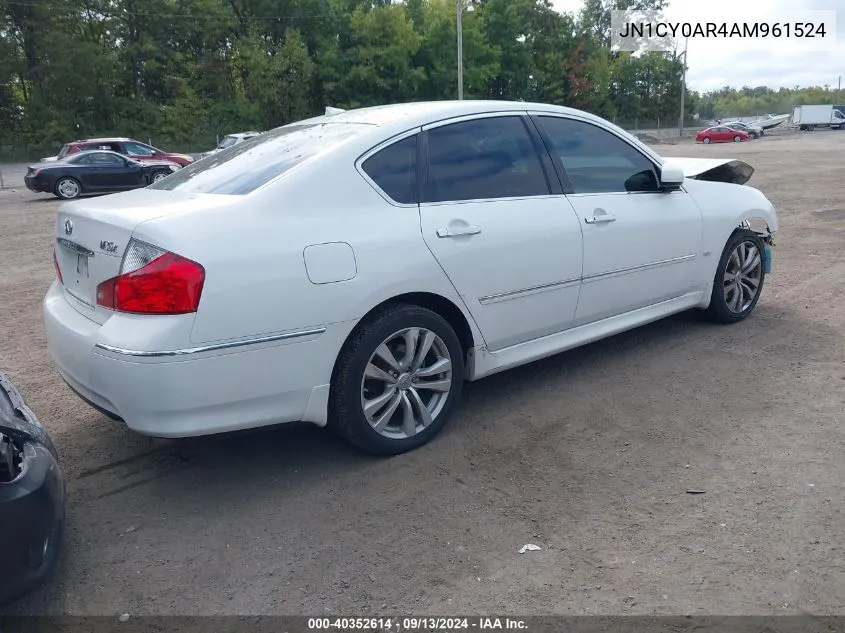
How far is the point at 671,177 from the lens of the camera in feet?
16.0

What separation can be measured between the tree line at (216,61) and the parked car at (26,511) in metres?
45.2

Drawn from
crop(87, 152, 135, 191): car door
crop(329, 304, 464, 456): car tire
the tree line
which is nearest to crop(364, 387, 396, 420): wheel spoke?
crop(329, 304, 464, 456): car tire

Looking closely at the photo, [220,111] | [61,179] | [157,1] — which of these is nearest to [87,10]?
[157,1]

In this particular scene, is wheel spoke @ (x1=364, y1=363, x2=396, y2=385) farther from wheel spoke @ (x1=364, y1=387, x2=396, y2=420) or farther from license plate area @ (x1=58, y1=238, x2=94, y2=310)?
license plate area @ (x1=58, y1=238, x2=94, y2=310)

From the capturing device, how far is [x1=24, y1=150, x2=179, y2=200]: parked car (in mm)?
19469

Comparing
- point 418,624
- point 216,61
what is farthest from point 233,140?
point 216,61

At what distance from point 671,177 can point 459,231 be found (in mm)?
1849

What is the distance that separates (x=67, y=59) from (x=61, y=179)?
1195 inches

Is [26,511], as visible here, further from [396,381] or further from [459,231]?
[459,231]

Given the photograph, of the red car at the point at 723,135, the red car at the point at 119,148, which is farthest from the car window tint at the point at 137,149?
the red car at the point at 723,135

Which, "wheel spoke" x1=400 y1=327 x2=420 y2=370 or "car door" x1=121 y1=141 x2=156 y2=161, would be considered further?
"car door" x1=121 y1=141 x2=156 y2=161

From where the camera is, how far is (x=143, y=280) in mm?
3092

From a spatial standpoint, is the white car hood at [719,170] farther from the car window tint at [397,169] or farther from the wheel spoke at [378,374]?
the wheel spoke at [378,374]

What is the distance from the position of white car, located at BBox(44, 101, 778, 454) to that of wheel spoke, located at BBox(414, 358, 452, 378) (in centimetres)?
1
